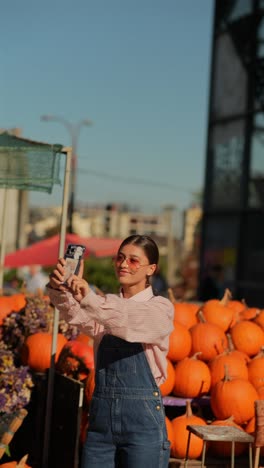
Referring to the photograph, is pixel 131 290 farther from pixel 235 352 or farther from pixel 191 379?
pixel 235 352

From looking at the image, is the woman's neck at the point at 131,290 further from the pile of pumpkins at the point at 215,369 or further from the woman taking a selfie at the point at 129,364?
the pile of pumpkins at the point at 215,369

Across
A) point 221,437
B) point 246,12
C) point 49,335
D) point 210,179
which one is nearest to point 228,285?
point 210,179

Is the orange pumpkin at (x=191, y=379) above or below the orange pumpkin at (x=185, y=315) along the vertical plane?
below

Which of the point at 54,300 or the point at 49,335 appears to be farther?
the point at 49,335

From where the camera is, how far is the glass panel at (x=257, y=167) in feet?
48.2

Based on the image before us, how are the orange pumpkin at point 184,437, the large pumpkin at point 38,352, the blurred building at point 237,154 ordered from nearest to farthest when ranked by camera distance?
the orange pumpkin at point 184,437 → the large pumpkin at point 38,352 → the blurred building at point 237,154

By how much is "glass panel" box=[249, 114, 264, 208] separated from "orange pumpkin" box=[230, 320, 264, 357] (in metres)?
Answer: 8.20

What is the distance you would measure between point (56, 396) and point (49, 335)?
611 millimetres

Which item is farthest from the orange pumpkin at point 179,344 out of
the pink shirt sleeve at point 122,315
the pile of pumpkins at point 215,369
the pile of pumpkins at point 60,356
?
the pink shirt sleeve at point 122,315

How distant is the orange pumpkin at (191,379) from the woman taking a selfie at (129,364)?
2.20m

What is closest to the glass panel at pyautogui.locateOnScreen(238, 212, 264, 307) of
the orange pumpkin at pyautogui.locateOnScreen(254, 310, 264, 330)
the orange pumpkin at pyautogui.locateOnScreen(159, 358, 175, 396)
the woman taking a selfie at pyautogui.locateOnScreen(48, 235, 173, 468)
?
the orange pumpkin at pyautogui.locateOnScreen(254, 310, 264, 330)

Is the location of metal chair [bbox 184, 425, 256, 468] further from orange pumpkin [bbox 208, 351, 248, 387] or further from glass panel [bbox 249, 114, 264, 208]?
glass panel [bbox 249, 114, 264, 208]

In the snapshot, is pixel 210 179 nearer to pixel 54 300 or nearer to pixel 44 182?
pixel 44 182

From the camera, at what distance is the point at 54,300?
367 centimetres
